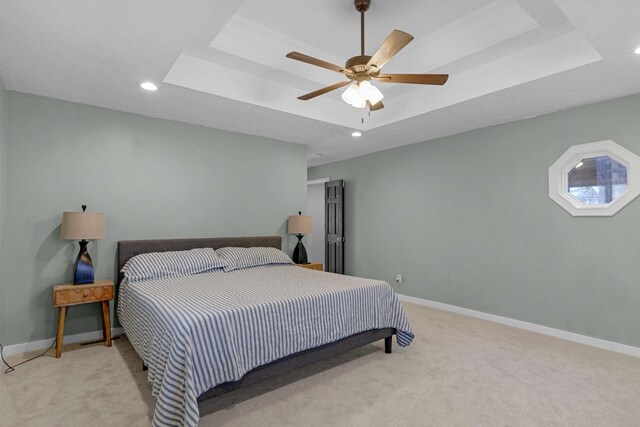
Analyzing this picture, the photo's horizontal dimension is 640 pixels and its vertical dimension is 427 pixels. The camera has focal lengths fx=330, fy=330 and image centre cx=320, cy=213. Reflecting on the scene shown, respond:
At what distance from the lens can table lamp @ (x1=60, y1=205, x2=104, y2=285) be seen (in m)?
3.03

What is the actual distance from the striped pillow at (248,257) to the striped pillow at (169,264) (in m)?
0.11

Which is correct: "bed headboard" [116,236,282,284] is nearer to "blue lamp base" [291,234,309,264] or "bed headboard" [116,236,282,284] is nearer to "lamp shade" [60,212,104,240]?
"blue lamp base" [291,234,309,264]

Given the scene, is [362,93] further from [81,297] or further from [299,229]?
[81,297]

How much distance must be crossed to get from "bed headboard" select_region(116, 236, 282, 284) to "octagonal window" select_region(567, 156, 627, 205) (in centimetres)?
356

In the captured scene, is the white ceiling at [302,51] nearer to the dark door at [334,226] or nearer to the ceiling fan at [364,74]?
the ceiling fan at [364,74]

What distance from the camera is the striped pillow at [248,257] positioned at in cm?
377

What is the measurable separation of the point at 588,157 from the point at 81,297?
5131 mm

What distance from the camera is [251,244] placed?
14.4 feet

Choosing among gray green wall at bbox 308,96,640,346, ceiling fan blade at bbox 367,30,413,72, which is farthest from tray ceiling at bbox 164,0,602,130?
gray green wall at bbox 308,96,640,346

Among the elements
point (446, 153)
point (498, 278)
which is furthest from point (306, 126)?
point (498, 278)

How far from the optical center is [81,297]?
302cm

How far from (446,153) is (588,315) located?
97.7 inches

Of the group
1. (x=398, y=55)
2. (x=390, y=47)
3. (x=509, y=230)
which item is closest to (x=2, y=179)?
(x=390, y=47)

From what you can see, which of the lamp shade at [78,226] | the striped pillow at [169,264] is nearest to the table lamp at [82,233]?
the lamp shade at [78,226]
